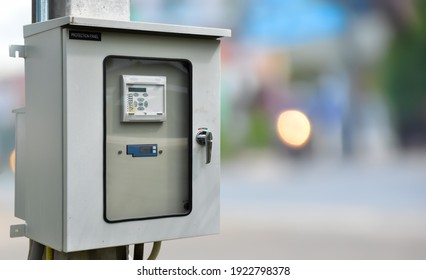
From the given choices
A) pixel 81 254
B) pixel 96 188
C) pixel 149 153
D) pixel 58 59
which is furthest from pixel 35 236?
pixel 58 59

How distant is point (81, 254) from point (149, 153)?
62cm

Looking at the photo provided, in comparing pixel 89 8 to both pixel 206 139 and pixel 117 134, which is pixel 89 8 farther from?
pixel 206 139

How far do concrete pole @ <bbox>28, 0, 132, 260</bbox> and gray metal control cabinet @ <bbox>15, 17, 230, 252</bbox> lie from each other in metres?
0.12

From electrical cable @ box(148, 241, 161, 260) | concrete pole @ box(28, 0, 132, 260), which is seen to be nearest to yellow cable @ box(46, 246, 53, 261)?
concrete pole @ box(28, 0, 132, 260)

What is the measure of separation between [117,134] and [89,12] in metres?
0.64

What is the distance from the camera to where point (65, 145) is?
291 centimetres

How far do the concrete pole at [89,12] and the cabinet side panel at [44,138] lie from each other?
0.15 meters

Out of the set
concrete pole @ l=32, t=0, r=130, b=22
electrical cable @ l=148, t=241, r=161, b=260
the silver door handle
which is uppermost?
concrete pole @ l=32, t=0, r=130, b=22

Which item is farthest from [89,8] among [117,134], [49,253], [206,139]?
[49,253]

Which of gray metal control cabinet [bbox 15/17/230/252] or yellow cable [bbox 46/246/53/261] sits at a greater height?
gray metal control cabinet [bbox 15/17/230/252]

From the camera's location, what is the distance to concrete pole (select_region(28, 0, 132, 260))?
10.3ft

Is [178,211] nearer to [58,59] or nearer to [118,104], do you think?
[118,104]

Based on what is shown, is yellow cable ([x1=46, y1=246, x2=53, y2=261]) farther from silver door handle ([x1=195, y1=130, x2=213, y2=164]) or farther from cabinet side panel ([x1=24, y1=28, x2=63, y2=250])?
silver door handle ([x1=195, y1=130, x2=213, y2=164])

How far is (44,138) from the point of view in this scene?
3.10 m
